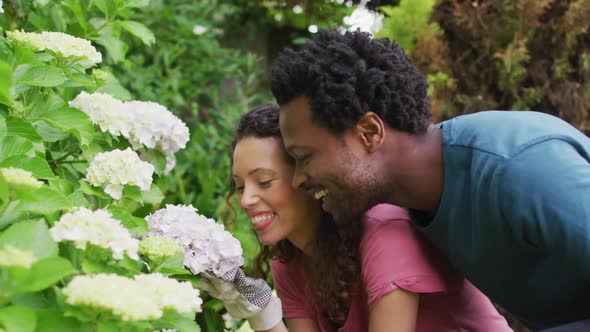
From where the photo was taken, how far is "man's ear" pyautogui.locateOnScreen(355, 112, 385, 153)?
5.93ft

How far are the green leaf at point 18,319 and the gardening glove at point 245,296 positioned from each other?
80cm

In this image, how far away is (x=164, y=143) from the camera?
1.92 m

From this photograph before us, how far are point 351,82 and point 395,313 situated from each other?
60 cm

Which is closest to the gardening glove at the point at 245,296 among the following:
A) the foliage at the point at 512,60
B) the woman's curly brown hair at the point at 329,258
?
the woman's curly brown hair at the point at 329,258

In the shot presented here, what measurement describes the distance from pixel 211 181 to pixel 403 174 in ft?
5.91

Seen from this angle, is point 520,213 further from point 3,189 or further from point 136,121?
point 3,189

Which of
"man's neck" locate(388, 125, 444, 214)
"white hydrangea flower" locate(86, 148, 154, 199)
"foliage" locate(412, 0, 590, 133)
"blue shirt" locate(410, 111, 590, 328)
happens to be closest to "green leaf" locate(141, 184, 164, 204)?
"white hydrangea flower" locate(86, 148, 154, 199)

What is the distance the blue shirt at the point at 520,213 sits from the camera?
62.3 inches

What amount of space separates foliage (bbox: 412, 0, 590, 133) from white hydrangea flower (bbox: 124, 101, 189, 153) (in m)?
1.83

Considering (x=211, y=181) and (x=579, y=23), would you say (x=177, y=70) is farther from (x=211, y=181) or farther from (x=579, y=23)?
(x=579, y=23)

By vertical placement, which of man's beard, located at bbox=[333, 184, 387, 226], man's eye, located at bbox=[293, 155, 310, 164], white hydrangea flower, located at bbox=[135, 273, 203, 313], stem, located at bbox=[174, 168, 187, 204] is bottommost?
stem, located at bbox=[174, 168, 187, 204]

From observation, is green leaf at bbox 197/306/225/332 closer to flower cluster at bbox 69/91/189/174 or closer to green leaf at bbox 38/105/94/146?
flower cluster at bbox 69/91/189/174

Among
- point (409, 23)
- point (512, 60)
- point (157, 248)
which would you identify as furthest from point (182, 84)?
point (157, 248)

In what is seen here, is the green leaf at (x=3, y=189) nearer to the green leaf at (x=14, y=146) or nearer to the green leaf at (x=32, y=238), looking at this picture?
the green leaf at (x=32, y=238)
